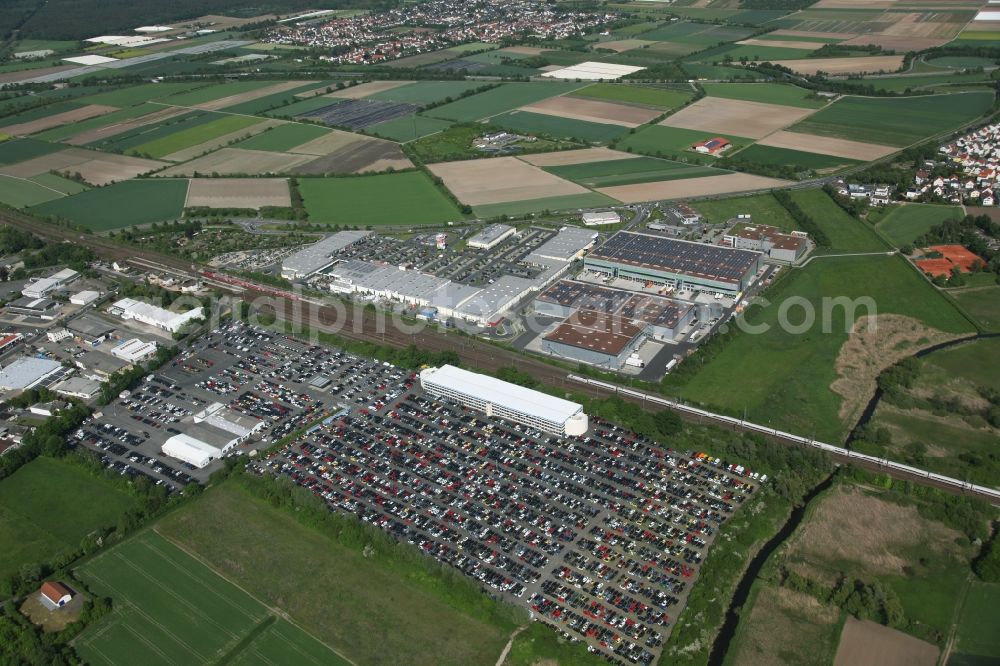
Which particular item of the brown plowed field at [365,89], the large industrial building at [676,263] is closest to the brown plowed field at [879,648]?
the large industrial building at [676,263]

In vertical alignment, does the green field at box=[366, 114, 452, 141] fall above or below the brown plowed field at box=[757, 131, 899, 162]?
below

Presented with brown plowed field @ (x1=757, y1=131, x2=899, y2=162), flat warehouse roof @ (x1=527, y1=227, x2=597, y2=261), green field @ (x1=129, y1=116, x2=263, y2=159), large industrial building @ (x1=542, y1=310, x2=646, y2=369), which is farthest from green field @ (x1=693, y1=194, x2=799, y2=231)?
green field @ (x1=129, y1=116, x2=263, y2=159)

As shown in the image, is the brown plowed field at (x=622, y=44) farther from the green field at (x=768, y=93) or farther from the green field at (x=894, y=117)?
the green field at (x=894, y=117)

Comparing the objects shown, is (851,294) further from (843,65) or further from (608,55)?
(608,55)

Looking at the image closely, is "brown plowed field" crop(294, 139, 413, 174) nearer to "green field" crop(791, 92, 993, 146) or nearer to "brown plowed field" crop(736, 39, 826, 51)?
"green field" crop(791, 92, 993, 146)

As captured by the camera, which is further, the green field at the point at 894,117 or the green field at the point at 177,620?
the green field at the point at 894,117

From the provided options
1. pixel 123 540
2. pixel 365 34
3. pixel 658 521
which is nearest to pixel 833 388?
pixel 658 521
